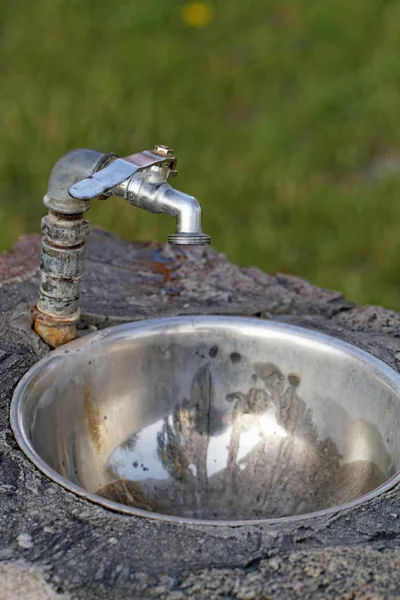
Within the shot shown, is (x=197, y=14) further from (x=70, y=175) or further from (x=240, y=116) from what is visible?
(x=70, y=175)

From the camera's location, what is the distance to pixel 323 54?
5633mm

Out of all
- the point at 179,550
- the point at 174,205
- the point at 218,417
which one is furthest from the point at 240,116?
the point at 179,550

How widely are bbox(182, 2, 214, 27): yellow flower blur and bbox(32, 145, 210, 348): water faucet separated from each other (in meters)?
4.39

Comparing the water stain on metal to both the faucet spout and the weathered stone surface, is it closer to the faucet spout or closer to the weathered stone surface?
the weathered stone surface

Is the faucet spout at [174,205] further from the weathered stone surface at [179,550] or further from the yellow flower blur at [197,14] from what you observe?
the yellow flower blur at [197,14]

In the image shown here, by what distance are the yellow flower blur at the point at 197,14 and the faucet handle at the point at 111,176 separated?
14.9 feet

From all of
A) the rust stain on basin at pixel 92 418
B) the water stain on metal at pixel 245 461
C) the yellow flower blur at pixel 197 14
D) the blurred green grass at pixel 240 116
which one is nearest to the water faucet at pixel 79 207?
the rust stain on basin at pixel 92 418

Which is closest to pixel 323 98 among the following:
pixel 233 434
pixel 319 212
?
pixel 319 212

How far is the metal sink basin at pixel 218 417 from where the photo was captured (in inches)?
74.1

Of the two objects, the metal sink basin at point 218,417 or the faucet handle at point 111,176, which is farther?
the metal sink basin at point 218,417

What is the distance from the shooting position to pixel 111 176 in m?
1.61

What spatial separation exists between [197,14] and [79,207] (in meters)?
4.61

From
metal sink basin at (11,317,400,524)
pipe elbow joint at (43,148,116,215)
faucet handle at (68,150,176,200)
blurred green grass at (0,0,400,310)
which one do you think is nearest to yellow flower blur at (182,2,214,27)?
blurred green grass at (0,0,400,310)

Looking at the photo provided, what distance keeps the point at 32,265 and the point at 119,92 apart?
2934mm
